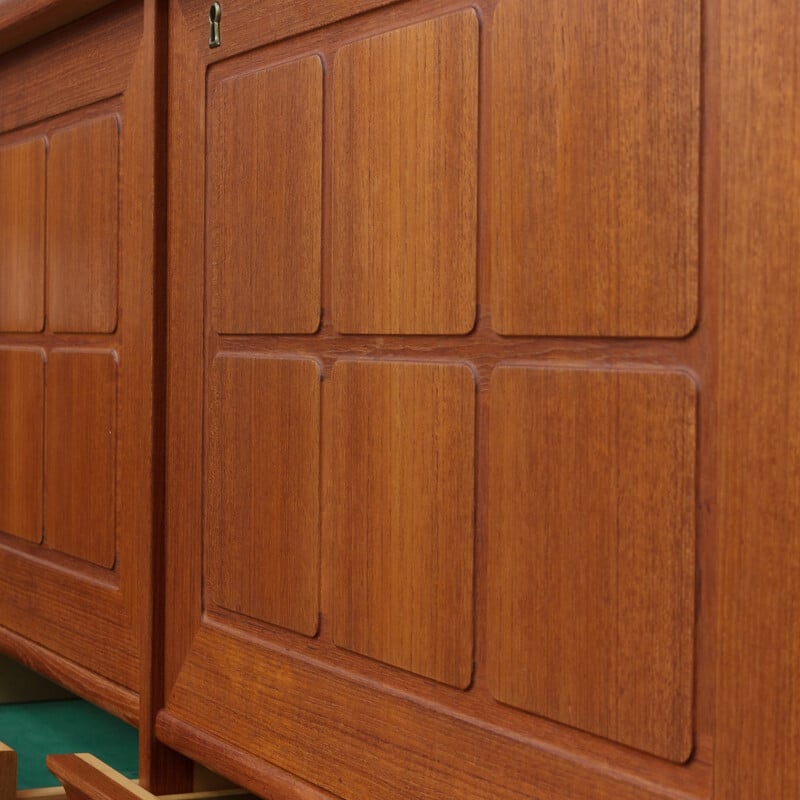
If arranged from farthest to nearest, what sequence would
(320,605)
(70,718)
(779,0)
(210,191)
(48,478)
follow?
(70,718) < (48,478) < (210,191) < (320,605) < (779,0)

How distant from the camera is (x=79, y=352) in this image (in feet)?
7.32

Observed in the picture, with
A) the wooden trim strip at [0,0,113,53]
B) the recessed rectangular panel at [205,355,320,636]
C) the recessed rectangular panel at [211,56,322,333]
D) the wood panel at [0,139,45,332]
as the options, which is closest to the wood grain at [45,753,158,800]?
the recessed rectangular panel at [205,355,320,636]

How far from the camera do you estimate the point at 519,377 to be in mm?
1338

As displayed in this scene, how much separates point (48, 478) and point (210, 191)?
2.35ft

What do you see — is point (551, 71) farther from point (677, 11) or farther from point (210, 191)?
point (210, 191)

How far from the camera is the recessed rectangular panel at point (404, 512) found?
1.42 m

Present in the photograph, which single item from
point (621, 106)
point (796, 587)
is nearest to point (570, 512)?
point (796, 587)

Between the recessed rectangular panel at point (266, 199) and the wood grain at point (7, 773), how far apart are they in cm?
69

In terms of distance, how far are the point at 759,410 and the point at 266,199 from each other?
2.70 ft

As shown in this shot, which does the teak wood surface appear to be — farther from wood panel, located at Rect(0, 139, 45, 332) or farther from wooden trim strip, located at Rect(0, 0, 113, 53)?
wood panel, located at Rect(0, 139, 45, 332)

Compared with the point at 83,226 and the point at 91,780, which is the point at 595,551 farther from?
the point at 83,226

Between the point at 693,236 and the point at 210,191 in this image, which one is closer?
the point at 693,236

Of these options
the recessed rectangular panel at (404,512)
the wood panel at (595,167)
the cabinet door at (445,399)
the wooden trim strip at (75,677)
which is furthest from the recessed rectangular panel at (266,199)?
the wooden trim strip at (75,677)

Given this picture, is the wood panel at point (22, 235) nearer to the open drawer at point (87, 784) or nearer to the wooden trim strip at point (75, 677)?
the wooden trim strip at point (75, 677)
